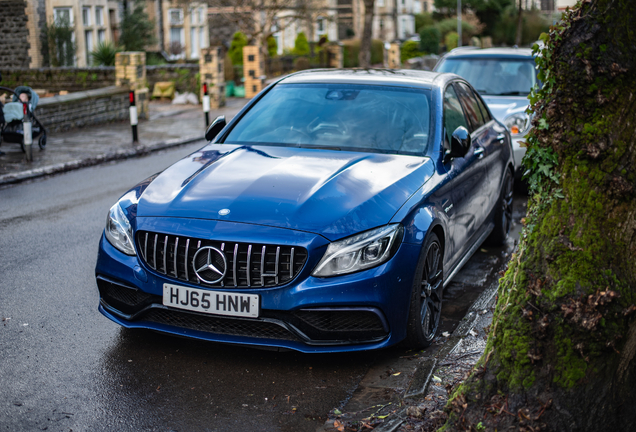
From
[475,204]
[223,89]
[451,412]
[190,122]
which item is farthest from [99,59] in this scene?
[451,412]

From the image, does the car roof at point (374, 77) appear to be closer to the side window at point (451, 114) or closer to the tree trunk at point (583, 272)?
the side window at point (451, 114)

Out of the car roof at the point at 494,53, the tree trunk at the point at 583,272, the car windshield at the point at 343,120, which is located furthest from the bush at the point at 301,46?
the tree trunk at the point at 583,272

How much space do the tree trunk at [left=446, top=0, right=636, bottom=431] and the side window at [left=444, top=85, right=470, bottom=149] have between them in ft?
8.10

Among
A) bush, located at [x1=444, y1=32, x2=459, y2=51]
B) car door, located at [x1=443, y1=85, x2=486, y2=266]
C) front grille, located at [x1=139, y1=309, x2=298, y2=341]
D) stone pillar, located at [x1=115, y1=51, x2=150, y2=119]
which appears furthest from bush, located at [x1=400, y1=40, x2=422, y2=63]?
front grille, located at [x1=139, y1=309, x2=298, y2=341]

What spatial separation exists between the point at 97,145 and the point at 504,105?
8.03 meters

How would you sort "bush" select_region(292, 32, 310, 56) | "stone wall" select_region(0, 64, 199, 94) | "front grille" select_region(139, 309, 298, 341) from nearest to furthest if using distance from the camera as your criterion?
1. "front grille" select_region(139, 309, 298, 341)
2. "stone wall" select_region(0, 64, 199, 94)
3. "bush" select_region(292, 32, 310, 56)

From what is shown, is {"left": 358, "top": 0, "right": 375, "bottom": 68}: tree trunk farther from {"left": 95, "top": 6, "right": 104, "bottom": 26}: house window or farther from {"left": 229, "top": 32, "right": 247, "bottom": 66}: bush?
{"left": 95, "top": 6, "right": 104, "bottom": 26}: house window

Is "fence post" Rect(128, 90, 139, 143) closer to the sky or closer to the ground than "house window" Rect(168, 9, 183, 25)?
closer to the ground

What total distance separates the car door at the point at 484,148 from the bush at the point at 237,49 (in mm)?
28144

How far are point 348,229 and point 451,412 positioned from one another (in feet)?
4.30

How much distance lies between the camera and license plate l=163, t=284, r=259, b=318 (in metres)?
4.07

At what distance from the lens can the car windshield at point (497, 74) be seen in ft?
36.3

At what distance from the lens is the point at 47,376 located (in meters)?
4.31

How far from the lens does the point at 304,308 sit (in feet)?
13.3
